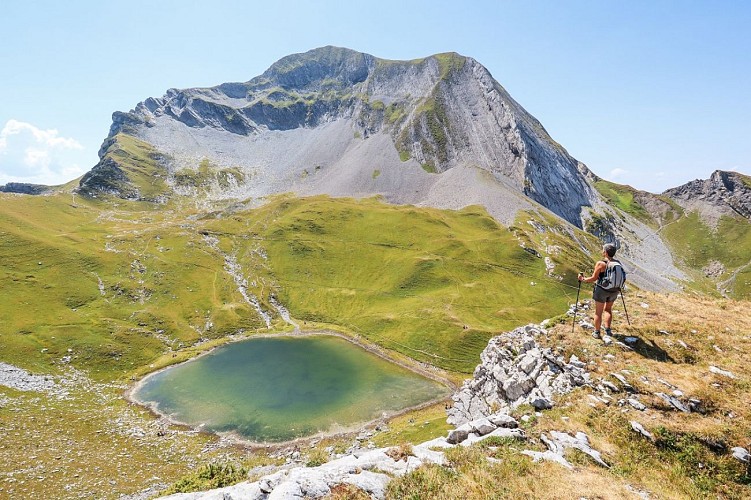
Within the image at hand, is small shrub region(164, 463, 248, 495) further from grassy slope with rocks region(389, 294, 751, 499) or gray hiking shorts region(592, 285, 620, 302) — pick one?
gray hiking shorts region(592, 285, 620, 302)

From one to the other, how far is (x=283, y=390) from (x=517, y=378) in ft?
176

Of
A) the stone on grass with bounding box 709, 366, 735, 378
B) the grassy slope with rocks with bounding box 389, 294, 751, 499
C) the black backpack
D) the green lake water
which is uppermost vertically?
the black backpack

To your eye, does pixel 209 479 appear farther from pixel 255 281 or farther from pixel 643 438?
pixel 255 281

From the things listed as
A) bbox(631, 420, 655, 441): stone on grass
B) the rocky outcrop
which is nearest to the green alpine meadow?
bbox(631, 420, 655, 441): stone on grass

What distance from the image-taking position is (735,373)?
18031 mm

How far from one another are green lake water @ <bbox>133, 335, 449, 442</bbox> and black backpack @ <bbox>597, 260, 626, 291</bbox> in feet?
164

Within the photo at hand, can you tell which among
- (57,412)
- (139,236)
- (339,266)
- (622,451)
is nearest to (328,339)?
(339,266)

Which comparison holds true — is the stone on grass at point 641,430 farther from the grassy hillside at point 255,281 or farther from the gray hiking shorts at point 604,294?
the grassy hillside at point 255,281

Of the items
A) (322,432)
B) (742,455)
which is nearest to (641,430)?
(742,455)

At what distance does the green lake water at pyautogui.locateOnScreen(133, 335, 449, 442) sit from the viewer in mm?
60406

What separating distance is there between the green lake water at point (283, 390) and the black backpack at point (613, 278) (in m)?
50.0

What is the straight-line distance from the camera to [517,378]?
2938cm

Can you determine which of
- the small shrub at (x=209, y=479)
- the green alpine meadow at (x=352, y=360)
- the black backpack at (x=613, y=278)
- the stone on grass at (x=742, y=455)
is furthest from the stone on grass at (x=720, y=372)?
the small shrub at (x=209, y=479)

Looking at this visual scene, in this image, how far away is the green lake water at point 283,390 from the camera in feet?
198
